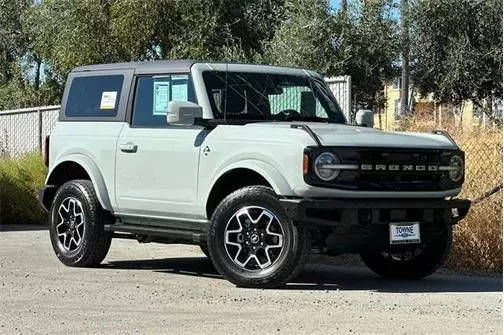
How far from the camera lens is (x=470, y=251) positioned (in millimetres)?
9961

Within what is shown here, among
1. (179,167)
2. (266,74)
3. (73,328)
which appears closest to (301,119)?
(266,74)

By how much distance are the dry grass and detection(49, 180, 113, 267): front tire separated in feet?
12.6

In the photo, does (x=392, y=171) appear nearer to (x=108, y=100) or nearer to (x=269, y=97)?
(x=269, y=97)

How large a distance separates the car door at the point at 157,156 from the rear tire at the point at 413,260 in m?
1.88

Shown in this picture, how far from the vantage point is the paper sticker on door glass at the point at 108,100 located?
9.62m

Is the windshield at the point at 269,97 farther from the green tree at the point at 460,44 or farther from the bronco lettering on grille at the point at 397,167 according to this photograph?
the green tree at the point at 460,44

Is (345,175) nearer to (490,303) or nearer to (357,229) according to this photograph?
(357,229)

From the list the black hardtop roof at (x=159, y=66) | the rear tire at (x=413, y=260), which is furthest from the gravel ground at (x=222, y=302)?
the black hardtop roof at (x=159, y=66)

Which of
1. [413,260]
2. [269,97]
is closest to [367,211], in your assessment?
[413,260]

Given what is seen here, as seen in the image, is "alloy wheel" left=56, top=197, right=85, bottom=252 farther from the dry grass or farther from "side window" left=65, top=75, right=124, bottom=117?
the dry grass

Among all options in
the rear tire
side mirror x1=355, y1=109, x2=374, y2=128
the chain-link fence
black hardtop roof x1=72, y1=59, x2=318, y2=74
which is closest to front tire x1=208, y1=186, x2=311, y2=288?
the rear tire

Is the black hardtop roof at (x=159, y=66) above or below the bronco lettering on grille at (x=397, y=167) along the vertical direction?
above

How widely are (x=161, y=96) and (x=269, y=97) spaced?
3.62 ft

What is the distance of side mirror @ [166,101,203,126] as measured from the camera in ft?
27.2
